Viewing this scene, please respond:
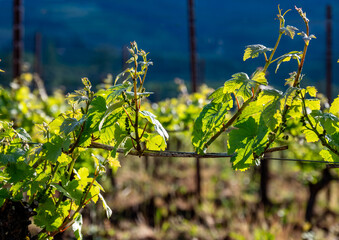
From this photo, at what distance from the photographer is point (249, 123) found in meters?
1.22

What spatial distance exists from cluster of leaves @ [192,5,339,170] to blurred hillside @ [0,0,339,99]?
5353 centimetres

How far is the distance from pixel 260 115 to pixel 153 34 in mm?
97432

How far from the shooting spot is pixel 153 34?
9606 cm

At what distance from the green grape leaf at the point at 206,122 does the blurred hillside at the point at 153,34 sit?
53.5 meters

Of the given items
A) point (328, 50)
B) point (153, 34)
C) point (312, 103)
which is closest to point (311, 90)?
point (312, 103)

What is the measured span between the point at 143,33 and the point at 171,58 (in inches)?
894

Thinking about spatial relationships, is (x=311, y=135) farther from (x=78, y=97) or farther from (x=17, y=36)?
(x=17, y=36)

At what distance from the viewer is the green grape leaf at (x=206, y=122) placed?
126 cm

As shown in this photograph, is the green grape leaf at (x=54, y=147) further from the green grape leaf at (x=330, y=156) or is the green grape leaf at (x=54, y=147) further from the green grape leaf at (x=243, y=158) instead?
the green grape leaf at (x=330, y=156)

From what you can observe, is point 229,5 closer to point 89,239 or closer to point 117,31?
point 117,31

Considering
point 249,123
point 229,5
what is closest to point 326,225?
point 249,123

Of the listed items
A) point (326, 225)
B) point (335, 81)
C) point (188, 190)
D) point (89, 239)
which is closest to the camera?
point (89, 239)

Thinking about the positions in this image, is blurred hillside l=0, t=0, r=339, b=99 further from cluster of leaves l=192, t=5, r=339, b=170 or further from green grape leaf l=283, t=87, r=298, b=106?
green grape leaf l=283, t=87, r=298, b=106

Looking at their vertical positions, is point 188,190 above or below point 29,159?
below
